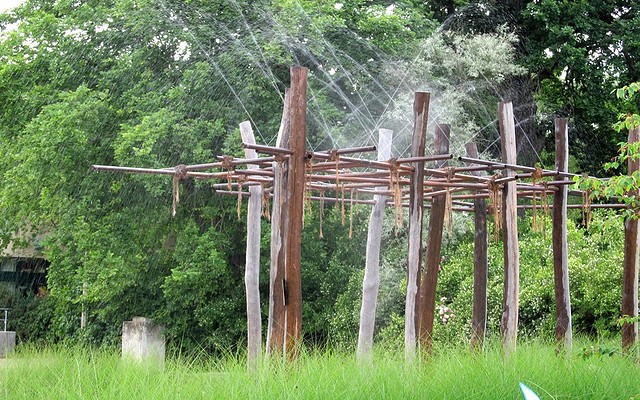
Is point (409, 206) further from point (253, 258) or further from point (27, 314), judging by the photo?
point (27, 314)

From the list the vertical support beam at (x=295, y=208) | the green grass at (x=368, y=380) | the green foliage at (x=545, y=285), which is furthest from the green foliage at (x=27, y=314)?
the vertical support beam at (x=295, y=208)

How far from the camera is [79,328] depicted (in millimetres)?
21172

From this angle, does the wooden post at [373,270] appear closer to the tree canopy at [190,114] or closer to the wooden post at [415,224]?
the wooden post at [415,224]

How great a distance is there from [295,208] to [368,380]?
1.52 m

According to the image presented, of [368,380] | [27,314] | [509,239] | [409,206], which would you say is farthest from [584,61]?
[368,380]

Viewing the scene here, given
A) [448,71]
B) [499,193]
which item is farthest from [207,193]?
[499,193]

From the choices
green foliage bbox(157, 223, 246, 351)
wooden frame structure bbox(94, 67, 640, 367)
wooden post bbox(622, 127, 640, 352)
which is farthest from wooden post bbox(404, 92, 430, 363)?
green foliage bbox(157, 223, 246, 351)

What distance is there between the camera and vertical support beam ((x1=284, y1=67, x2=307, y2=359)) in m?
7.58

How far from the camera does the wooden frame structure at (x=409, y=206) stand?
764 cm

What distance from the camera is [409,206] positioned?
8672 mm

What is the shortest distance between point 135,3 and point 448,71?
5938 mm

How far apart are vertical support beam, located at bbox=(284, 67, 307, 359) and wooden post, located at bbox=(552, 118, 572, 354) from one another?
306 centimetres

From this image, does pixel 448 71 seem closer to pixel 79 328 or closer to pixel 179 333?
pixel 179 333

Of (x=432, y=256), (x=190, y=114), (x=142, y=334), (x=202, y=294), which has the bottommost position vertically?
(x=142, y=334)
